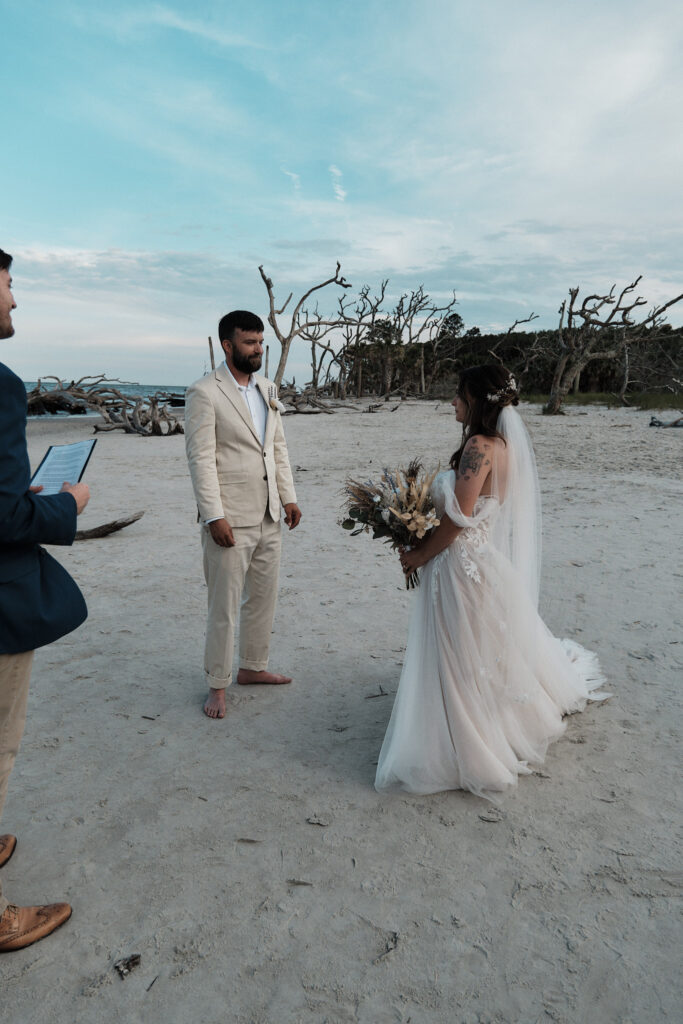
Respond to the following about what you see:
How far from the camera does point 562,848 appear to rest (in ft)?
8.97

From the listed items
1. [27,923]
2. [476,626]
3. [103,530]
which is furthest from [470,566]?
[103,530]

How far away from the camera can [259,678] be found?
4293mm

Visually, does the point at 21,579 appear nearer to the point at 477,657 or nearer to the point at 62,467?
the point at 62,467

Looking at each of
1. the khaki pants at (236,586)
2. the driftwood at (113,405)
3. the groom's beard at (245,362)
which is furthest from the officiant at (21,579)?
the driftwood at (113,405)

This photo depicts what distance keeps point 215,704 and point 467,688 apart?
155 centimetres

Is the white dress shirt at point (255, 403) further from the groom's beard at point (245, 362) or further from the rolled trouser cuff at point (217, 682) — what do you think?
the rolled trouser cuff at point (217, 682)

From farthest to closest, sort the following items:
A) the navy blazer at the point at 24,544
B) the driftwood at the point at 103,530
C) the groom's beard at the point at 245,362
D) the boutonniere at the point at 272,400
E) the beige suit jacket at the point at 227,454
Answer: the driftwood at the point at 103,530
the boutonniere at the point at 272,400
the groom's beard at the point at 245,362
the beige suit jacket at the point at 227,454
the navy blazer at the point at 24,544

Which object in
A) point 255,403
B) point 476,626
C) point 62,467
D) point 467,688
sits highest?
point 255,403

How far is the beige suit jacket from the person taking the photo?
12.1ft

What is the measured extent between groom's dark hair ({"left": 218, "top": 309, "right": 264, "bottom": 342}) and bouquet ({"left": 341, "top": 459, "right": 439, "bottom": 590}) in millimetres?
1186

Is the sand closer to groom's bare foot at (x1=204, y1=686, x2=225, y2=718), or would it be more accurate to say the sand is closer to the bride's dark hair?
groom's bare foot at (x1=204, y1=686, x2=225, y2=718)

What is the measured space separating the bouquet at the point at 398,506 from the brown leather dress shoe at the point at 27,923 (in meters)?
1.88

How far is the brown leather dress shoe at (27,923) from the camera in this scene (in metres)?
2.23

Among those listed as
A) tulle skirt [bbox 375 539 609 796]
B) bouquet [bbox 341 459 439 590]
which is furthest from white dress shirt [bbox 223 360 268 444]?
tulle skirt [bbox 375 539 609 796]
